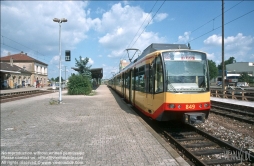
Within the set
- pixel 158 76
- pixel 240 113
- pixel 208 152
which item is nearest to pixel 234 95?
pixel 240 113

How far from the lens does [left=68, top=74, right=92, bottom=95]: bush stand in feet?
85.3

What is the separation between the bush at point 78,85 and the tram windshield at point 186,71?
65.3 ft

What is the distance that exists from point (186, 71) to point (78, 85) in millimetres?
20646

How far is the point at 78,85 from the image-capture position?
26297 mm

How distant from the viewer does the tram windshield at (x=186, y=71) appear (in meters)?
7.14

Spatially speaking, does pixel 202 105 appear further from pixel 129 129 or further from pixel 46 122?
pixel 46 122

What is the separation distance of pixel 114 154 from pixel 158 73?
11.4ft

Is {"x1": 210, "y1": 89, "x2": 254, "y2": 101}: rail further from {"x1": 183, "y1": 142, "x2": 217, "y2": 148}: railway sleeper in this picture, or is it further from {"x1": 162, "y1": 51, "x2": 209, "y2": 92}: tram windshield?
{"x1": 183, "y1": 142, "x2": 217, "y2": 148}: railway sleeper

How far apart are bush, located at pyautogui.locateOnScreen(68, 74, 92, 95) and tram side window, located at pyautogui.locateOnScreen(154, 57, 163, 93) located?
19403 millimetres

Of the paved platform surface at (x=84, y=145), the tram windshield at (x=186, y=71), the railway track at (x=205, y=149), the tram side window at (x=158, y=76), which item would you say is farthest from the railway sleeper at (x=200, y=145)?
the tram side window at (x=158, y=76)

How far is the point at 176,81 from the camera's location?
7160mm

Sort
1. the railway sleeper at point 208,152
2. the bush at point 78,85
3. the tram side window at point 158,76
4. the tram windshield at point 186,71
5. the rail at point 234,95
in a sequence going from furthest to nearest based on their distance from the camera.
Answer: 1. the bush at point 78,85
2. the rail at point 234,95
3. the tram side window at point 158,76
4. the tram windshield at point 186,71
5. the railway sleeper at point 208,152

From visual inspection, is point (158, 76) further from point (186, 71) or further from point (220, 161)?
point (220, 161)

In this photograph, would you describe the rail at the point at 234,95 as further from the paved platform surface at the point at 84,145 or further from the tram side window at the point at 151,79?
the paved platform surface at the point at 84,145
